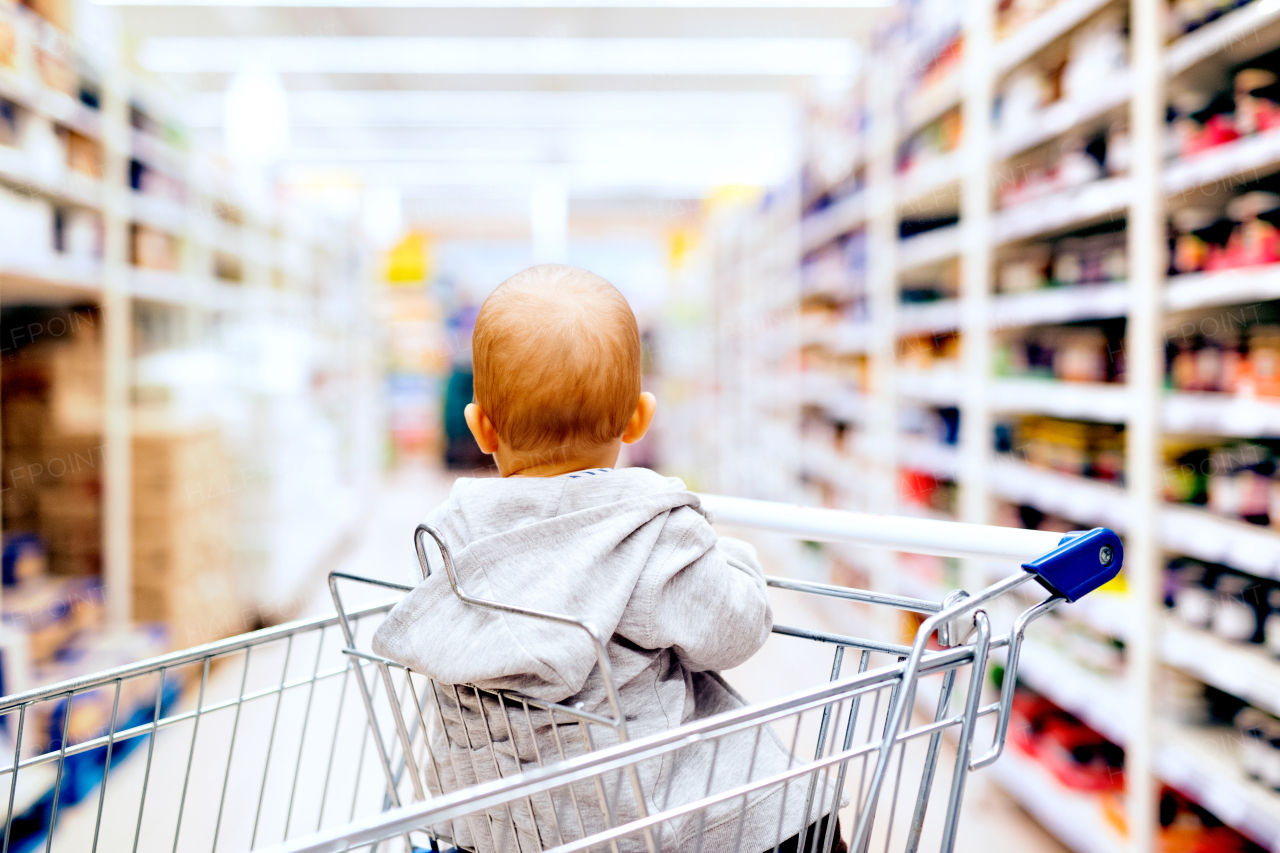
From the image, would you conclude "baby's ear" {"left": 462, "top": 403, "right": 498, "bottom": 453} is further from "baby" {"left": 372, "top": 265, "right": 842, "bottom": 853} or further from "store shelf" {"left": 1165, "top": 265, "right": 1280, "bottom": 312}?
"store shelf" {"left": 1165, "top": 265, "right": 1280, "bottom": 312}

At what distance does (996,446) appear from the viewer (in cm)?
270

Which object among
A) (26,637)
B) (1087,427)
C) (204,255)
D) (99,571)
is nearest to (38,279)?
(26,637)

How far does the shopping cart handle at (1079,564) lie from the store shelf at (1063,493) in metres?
1.29

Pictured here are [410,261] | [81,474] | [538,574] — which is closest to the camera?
[538,574]

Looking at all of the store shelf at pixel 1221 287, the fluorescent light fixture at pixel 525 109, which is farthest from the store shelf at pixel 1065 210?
the fluorescent light fixture at pixel 525 109

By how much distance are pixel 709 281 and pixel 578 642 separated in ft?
26.5

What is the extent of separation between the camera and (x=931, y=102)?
3055mm

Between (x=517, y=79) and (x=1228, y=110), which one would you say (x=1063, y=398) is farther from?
(x=517, y=79)

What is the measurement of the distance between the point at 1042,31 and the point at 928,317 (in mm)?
1069

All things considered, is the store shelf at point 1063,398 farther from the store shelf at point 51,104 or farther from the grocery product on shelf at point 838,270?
the store shelf at point 51,104

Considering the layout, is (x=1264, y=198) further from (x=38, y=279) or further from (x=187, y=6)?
(x=187, y=6)

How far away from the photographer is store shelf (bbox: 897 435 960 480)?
114 inches

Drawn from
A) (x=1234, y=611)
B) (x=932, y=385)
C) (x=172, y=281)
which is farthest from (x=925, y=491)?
(x=172, y=281)

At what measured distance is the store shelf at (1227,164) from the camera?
1.56 metres
